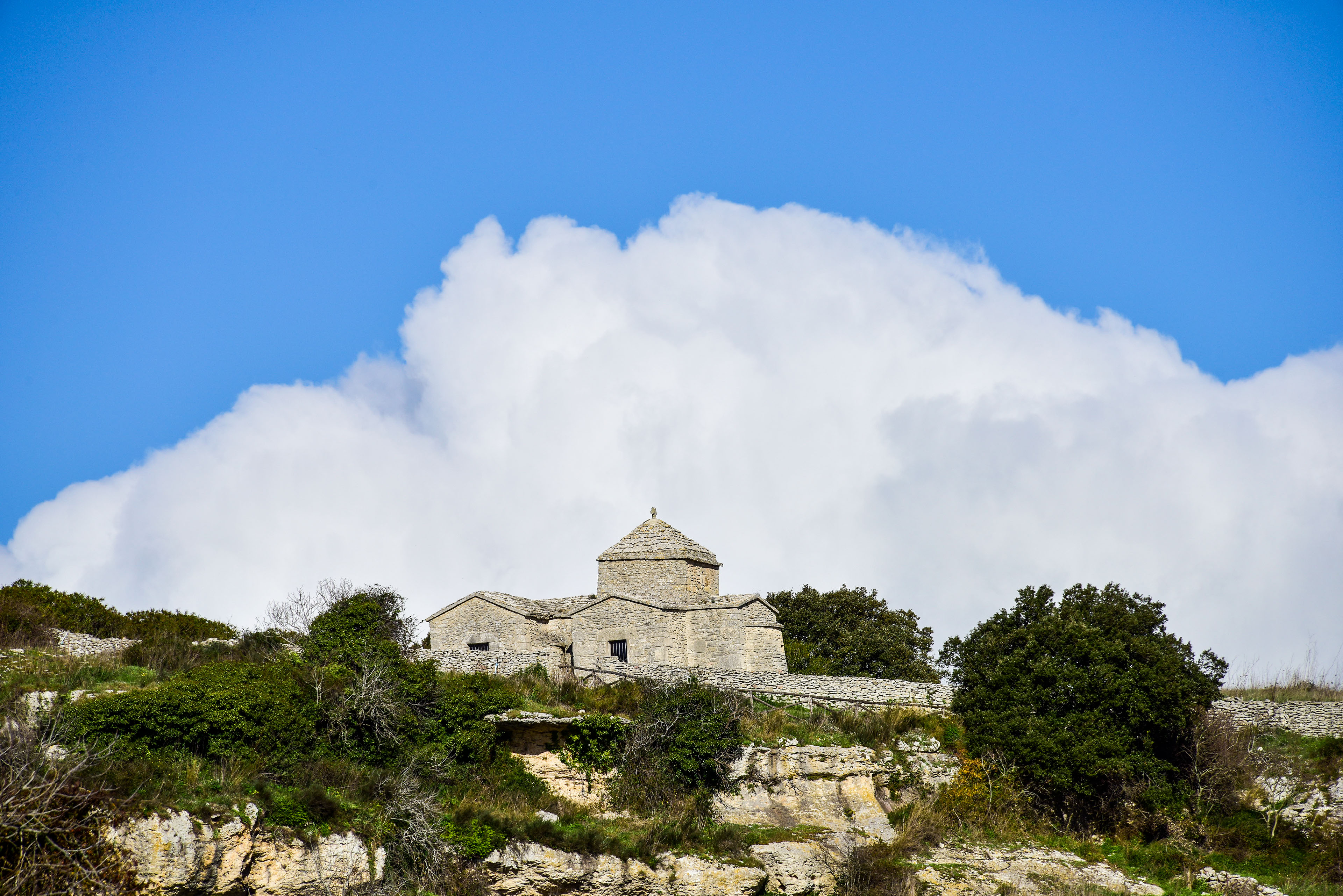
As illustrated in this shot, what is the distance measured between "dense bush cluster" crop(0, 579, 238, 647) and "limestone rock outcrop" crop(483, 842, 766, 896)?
1269 centimetres

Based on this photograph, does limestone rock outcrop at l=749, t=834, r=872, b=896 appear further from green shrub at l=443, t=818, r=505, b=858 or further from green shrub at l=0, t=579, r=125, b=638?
green shrub at l=0, t=579, r=125, b=638

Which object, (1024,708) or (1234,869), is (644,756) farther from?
(1234,869)

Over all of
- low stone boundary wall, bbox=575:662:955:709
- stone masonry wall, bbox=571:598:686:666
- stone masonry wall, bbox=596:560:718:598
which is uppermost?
stone masonry wall, bbox=596:560:718:598

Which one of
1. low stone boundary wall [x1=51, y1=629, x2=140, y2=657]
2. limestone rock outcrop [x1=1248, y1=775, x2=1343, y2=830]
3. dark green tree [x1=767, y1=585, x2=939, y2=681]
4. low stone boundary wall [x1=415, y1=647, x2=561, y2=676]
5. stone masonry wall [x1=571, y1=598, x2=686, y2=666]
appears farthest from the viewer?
dark green tree [x1=767, y1=585, x2=939, y2=681]

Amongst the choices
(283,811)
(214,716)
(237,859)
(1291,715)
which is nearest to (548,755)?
(283,811)

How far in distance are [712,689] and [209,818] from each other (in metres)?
13.2

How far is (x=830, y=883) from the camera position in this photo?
23.3 m

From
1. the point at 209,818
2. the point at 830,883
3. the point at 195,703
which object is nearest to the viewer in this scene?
the point at 209,818

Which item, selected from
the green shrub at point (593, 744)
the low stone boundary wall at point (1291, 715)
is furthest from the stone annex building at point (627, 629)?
the low stone boundary wall at point (1291, 715)

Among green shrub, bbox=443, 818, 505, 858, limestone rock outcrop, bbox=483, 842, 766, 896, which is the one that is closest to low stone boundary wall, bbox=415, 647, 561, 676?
green shrub, bbox=443, 818, 505, 858

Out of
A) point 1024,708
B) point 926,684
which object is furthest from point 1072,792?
point 926,684

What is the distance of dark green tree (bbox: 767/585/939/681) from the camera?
43.3 meters

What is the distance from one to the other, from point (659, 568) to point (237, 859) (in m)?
21.5

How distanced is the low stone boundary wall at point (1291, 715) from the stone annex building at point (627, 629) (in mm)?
13526
